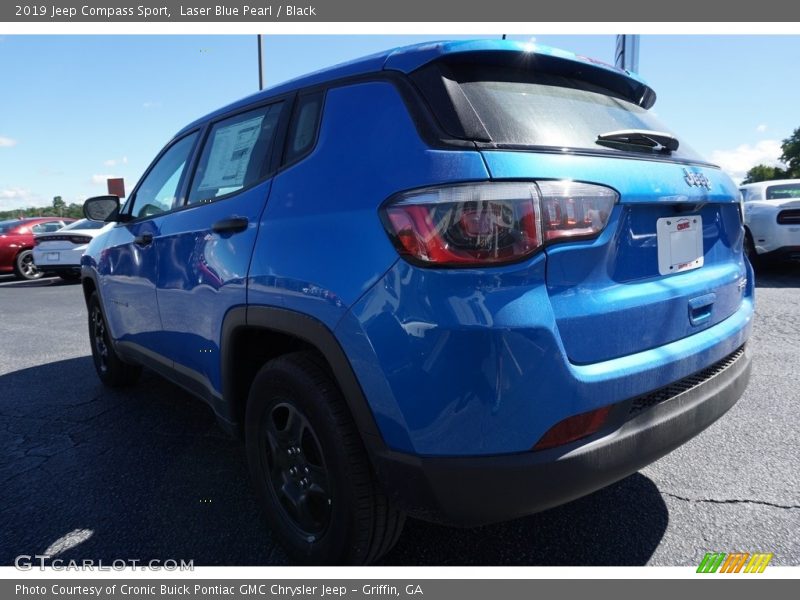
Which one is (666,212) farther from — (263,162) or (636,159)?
(263,162)

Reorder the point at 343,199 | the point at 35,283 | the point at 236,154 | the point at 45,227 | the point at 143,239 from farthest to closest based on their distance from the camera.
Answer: the point at 45,227
the point at 35,283
the point at 143,239
the point at 236,154
the point at 343,199

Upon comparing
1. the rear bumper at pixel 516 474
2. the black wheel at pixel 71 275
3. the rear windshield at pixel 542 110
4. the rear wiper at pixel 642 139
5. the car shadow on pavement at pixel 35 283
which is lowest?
the car shadow on pavement at pixel 35 283

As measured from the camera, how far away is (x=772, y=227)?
805 centimetres

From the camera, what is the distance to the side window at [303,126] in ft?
6.68

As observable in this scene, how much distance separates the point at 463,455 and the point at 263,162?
4.65 feet

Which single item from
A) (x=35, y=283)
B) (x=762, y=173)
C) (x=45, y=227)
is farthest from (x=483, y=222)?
(x=762, y=173)

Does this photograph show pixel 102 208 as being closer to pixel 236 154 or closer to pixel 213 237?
pixel 236 154

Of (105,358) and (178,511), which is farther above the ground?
(105,358)

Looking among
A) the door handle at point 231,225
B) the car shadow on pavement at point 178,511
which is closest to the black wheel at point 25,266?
the car shadow on pavement at point 178,511

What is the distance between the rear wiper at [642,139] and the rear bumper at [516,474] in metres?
0.85

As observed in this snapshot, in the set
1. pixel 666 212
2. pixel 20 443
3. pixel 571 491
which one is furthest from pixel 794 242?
pixel 20 443

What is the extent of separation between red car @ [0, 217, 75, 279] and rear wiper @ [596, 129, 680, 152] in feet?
44.5

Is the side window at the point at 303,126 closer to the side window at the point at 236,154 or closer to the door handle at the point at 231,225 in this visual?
the side window at the point at 236,154

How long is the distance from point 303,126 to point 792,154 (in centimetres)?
→ 8330
